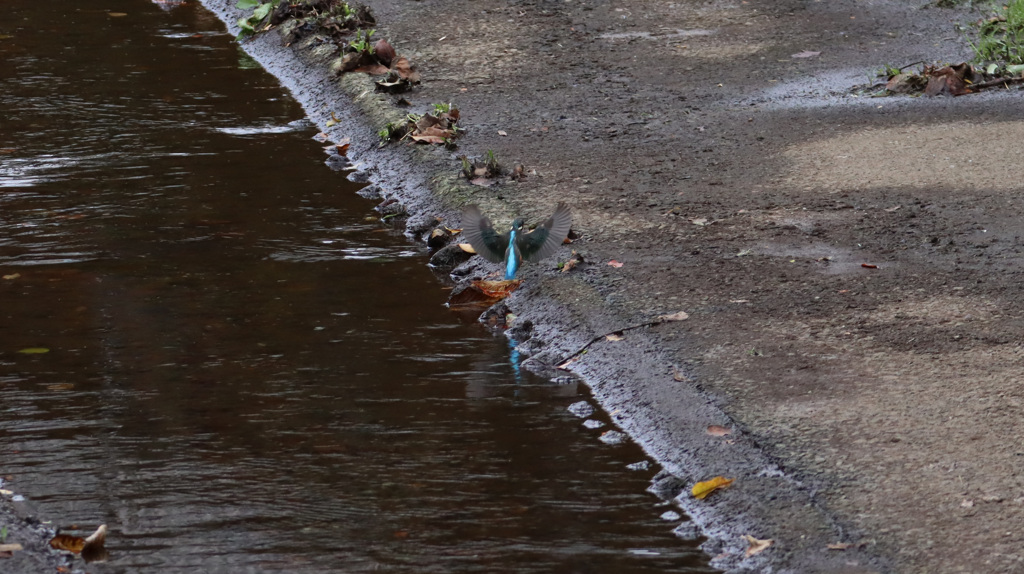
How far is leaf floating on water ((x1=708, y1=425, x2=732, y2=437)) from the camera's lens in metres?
4.03

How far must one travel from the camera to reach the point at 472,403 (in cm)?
446

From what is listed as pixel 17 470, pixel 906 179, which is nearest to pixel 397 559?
pixel 17 470

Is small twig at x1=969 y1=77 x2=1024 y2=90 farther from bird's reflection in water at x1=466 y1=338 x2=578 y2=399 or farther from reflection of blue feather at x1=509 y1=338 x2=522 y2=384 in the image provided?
bird's reflection in water at x1=466 y1=338 x2=578 y2=399

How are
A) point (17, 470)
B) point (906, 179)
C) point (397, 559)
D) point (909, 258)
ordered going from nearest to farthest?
point (397, 559) → point (17, 470) → point (909, 258) → point (906, 179)

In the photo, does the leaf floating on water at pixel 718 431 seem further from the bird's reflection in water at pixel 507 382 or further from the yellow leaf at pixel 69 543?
the yellow leaf at pixel 69 543

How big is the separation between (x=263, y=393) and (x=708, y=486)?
1597mm

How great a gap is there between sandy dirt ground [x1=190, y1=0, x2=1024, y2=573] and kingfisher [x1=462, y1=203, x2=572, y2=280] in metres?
0.17

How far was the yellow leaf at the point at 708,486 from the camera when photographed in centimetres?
380

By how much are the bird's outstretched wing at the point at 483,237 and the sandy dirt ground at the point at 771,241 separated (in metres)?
0.24

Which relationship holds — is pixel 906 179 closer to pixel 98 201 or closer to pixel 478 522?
pixel 478 522

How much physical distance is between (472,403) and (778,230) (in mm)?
1857

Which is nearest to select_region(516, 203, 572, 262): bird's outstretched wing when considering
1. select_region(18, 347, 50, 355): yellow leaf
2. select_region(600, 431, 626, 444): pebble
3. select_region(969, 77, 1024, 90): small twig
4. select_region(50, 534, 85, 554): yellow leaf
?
select_region(600, 431, 626, 444): pebble

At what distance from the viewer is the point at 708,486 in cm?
380

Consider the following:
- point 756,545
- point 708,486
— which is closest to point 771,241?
point 708,486
